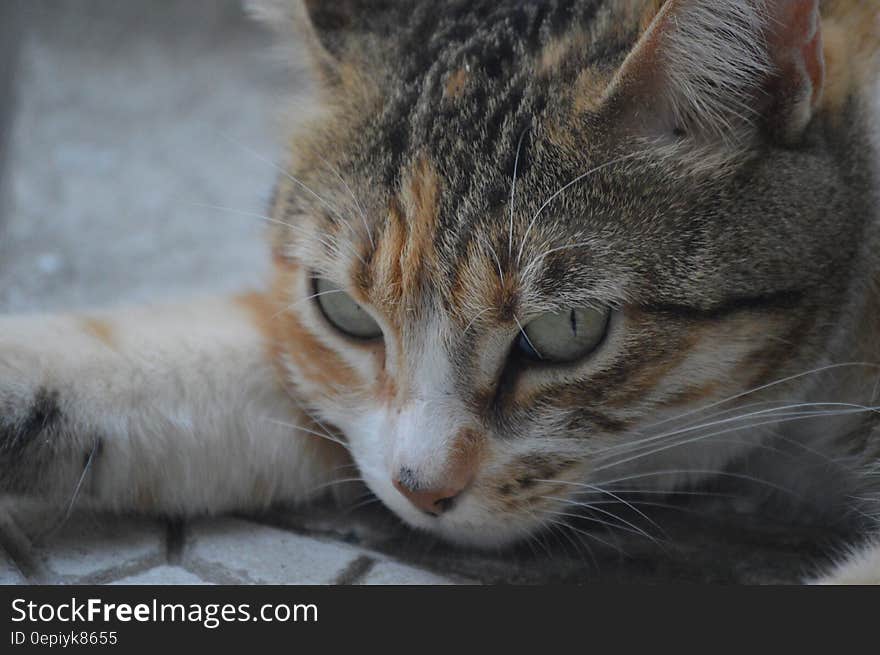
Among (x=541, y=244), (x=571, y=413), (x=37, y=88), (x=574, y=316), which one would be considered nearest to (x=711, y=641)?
(x=571, y=413)

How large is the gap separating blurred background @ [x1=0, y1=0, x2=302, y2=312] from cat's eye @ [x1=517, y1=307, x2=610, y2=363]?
0.73 m

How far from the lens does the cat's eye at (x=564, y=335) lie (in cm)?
143

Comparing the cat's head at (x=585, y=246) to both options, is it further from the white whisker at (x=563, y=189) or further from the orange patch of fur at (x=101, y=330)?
the orange patch of fur at (x=101, y=330)

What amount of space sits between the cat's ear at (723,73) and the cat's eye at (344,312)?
1.69 feet

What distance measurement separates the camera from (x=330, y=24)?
70.7 inches

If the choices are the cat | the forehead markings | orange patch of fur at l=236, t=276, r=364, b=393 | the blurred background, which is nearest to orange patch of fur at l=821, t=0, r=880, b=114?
the cat

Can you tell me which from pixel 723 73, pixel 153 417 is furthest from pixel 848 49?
pixel 153 417

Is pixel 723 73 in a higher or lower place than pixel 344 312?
higher

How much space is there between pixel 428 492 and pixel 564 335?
307 millimetres

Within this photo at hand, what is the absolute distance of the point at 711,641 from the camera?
1334 mm

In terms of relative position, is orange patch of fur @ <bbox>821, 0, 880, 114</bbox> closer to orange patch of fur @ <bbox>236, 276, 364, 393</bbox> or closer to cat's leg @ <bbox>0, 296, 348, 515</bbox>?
orange patch of fur @ <bbox>236, 276, 364, 393</bbox>

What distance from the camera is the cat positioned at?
1.43 metres

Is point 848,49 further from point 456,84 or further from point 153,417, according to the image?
point 153,417

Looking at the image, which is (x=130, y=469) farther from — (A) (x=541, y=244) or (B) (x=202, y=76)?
(B) (x=202, y=76)
